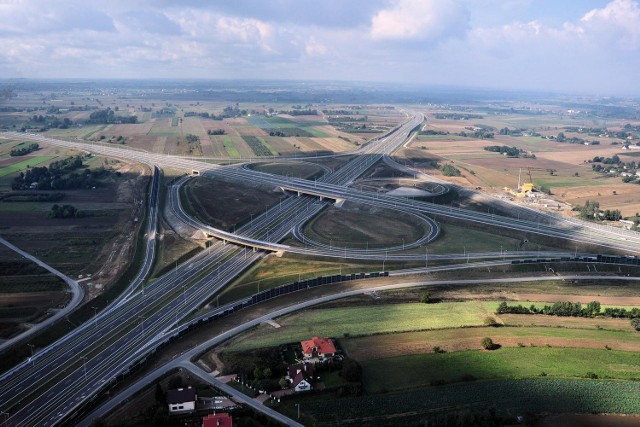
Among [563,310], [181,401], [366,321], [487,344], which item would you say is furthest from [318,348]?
[563,310]

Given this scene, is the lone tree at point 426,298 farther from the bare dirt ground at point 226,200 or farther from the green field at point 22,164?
the green field at point 22,164

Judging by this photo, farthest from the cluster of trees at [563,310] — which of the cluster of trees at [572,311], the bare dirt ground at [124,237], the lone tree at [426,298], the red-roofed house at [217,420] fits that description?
the bare dirt ground at [124,237]

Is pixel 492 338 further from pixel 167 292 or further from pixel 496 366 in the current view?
pixel 167 292

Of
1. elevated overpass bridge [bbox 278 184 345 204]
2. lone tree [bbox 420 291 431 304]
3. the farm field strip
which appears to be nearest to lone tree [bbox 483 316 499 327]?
the farm field strip

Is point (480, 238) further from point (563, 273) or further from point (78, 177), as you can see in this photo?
point (78, 177)

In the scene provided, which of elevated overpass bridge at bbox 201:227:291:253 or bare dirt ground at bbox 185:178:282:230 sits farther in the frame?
bare dirt ground at bbox 185:178:282:230

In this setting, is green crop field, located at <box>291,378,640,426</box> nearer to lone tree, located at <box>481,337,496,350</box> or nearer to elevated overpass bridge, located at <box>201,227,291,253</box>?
lone tree, located at <box>481,337,496,350</box>
